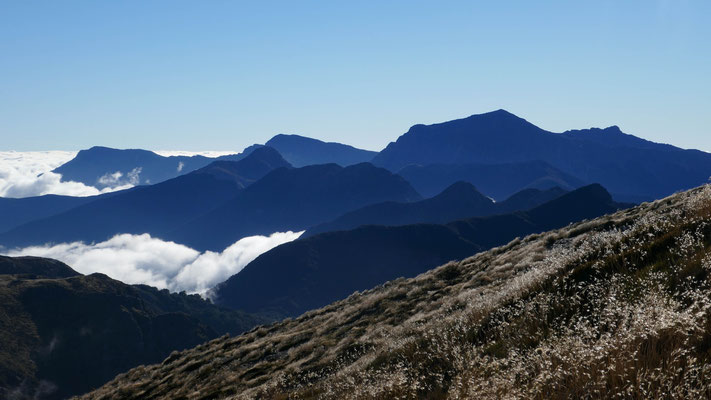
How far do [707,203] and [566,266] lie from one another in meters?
3.46

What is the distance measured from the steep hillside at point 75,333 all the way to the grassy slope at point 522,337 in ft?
356

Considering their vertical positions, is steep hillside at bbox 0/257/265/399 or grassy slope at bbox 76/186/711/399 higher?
grassy slope at bbox 76/186/711/399

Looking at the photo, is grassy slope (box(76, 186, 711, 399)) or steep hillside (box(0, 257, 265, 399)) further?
steep hillside (box(0, 257, 265, 399))

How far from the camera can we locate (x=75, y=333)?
142000 mm

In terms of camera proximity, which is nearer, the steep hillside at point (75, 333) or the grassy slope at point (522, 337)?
the grassy slope at point (522, 337)

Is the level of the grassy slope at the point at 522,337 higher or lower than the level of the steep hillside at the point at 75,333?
higher

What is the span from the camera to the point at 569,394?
16.1 ft

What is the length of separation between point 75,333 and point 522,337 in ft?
539

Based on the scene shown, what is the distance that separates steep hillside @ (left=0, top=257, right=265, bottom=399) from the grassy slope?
109 meters

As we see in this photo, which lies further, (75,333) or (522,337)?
(75,333)

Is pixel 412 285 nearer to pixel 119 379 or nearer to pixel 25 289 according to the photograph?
pixel 119 379

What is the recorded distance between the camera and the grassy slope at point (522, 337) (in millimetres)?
5016

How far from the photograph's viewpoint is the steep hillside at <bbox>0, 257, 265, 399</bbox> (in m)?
116

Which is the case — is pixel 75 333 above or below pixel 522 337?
below
